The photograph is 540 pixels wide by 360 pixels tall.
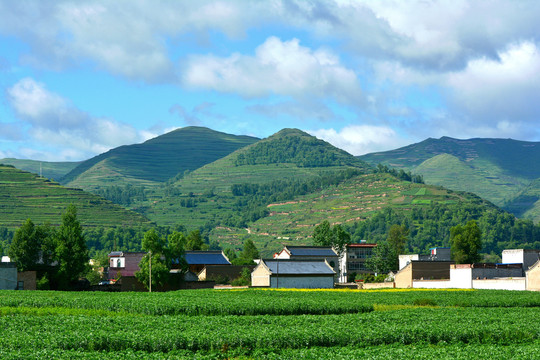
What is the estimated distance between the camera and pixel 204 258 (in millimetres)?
137000

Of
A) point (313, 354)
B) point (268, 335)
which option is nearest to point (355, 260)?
point (268, 335)

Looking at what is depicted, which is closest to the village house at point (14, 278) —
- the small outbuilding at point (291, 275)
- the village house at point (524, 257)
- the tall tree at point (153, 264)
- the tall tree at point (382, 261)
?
the tall tree at point (153, 264)

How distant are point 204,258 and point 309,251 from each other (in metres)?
23.3

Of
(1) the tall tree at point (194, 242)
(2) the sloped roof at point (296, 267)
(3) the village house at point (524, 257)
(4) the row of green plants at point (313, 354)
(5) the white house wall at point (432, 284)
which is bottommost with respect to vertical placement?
(5) the white house wall at point (432, 284)

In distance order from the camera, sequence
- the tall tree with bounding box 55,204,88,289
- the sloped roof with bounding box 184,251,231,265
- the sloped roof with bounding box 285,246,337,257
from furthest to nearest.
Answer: the sloped roof with bounding box 285,246,337,257 → the sloped roof with bounding box 184,251,231,265 → the tall tree with bounding box 55,204,88,289

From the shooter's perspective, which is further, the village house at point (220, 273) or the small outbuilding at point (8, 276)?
the village house at point (220, 273)

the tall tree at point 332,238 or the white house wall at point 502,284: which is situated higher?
the tall tree at point 332,238

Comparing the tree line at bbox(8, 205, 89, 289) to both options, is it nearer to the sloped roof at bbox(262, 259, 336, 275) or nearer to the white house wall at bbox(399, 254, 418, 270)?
the sloped roof at bbox(262, 259, 336, 275)

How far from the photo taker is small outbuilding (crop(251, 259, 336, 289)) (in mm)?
110000

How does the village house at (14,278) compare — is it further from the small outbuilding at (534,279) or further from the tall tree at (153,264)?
the small outbuilding at (534,279)

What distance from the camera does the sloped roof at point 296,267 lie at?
111 meters

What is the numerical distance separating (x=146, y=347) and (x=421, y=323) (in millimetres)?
19350

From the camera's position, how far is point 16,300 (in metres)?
61.0

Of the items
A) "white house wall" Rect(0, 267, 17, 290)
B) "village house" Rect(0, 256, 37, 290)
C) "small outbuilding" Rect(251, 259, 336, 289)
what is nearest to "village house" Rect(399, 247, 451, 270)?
"small outbuilding" Rect(251, 259, 336, 289)
